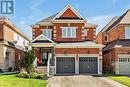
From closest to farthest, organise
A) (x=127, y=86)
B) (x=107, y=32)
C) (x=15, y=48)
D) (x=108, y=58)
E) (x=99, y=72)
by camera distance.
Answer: (x=127, y=86) → (x=99, y=72) → (x=108, y=58) → (x=15, y=48) → (x=107, y=32)

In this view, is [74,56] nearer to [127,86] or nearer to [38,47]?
[38,47]

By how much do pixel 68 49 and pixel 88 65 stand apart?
11.6 ft

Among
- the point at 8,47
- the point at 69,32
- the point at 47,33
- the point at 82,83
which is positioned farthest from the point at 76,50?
the point at 82,83

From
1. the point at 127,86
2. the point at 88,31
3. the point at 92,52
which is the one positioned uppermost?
the point at 88,31

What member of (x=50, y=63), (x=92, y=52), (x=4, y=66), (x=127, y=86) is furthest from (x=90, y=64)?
(x=127, y=86)

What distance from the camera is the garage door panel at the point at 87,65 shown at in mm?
46188

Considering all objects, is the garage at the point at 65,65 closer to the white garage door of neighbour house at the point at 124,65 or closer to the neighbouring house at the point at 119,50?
the neighbouring house at the point at 119,50

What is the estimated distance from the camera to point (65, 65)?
46.4 meters

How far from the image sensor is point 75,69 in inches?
1805

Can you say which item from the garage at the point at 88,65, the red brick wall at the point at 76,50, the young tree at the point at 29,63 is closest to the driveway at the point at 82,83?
the young tree at the point at 29,63

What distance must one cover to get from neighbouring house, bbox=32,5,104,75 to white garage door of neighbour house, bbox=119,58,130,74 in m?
2.80

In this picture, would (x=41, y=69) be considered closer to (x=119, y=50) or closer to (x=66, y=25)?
(x=66, y=25)

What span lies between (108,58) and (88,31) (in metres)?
5.31

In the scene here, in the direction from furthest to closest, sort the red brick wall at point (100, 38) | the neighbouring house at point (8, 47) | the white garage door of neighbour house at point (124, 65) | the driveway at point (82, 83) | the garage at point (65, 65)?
the red brick wall at point (100, 38) < the neighbouring house at point (8, 47) < the garage at point (65, 65) < the white garage door of neighbour house at point (124, 65) < the driveway at point (82, 83)
